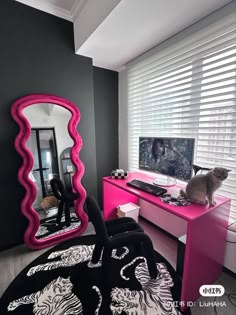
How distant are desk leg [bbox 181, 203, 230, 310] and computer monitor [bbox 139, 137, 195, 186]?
0.39 m

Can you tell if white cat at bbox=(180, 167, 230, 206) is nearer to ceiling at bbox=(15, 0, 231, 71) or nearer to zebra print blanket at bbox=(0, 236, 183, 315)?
zebra print blanket at bbox=(0, 236, 183, 315)

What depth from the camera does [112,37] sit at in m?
1.68

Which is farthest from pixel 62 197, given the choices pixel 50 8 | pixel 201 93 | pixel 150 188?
pixel 50 8

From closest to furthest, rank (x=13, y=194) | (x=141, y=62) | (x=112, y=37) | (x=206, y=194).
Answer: (x=206, y=194)
(x=112, y=37)
(x=13, y=194)
(x=141, y=62)

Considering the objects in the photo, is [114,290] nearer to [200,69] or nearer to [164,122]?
[164,122]

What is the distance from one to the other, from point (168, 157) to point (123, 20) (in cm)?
128

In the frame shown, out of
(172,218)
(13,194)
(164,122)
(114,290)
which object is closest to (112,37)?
(164,122)

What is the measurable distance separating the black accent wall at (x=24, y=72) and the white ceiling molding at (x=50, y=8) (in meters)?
0.04

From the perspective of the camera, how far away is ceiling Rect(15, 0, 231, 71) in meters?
1.29

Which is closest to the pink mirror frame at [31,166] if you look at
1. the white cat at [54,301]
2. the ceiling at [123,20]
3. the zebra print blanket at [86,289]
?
the zebra print blanket at [86,289]

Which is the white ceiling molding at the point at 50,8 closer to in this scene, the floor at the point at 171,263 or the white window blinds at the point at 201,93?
the white window blinds at the point at 201,93

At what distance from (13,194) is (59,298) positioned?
3.71ft

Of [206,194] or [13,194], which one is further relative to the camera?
[13,194]

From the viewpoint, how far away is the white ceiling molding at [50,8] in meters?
1.68
